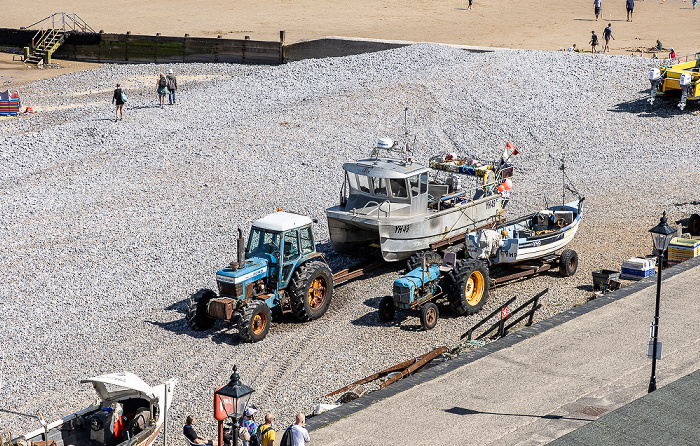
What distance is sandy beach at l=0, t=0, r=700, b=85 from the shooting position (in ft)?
136

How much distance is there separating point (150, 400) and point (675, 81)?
24032 millimetres

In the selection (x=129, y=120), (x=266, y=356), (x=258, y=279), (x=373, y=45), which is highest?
(x=373, y=45)

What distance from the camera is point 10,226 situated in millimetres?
22047

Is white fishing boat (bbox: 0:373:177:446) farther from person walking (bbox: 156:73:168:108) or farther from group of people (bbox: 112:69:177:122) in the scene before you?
person walking (bbox: 156:73:168:108)

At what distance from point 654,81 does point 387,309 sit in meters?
17.8

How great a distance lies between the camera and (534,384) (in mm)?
13203

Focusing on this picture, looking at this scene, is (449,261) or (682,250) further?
(682,250)

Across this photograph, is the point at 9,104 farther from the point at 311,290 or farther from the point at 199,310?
the point at 311,290

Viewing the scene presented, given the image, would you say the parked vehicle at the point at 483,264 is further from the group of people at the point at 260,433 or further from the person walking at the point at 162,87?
the person walking at the point at 162,87

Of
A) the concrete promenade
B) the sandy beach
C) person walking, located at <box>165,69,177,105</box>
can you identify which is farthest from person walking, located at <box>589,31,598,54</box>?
the concrete promenade

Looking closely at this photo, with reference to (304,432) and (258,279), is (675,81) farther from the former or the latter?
(304,432)

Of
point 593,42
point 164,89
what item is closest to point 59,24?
point 164,89

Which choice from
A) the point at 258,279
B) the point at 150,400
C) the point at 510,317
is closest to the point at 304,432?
the point at 150,400

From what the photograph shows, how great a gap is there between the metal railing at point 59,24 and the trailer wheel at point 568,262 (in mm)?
33872
